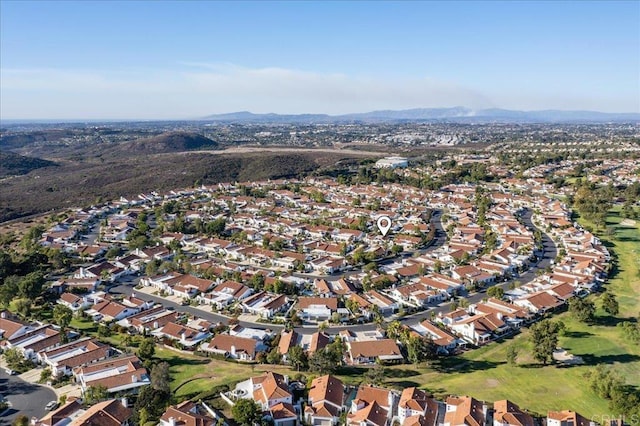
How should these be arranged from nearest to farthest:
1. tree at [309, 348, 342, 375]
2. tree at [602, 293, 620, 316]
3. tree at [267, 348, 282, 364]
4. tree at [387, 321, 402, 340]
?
tree at [309, 348, 342, 375] → tree at [267, 348, 282, 364] → tree at [387, 321, 402, 340] → tree at [602, 293, 620, 316]

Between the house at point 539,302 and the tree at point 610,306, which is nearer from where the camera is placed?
the tree at point 610,306

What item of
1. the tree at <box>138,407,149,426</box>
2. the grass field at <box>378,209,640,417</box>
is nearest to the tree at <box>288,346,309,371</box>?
the grass field at <box>378,209,640,417</box>

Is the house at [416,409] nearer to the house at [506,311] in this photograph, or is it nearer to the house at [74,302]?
the house at [506,311]

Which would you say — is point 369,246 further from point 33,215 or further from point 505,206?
point 33,215

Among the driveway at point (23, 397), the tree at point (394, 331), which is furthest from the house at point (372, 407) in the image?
the driveway at point (23, 397)

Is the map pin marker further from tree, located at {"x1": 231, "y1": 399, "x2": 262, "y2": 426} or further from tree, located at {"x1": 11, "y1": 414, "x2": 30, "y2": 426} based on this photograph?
tree, located at {"x1": 11, "y1": 414, "x2": 30, "y2": 426}

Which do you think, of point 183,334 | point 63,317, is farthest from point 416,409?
point 63,317

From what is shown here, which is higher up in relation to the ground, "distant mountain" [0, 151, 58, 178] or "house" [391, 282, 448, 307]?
"distant mountain" [0, 151, 58, 178]

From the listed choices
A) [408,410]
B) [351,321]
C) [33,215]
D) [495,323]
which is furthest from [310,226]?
[33,215]

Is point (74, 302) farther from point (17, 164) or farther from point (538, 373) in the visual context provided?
point (17, 164)
